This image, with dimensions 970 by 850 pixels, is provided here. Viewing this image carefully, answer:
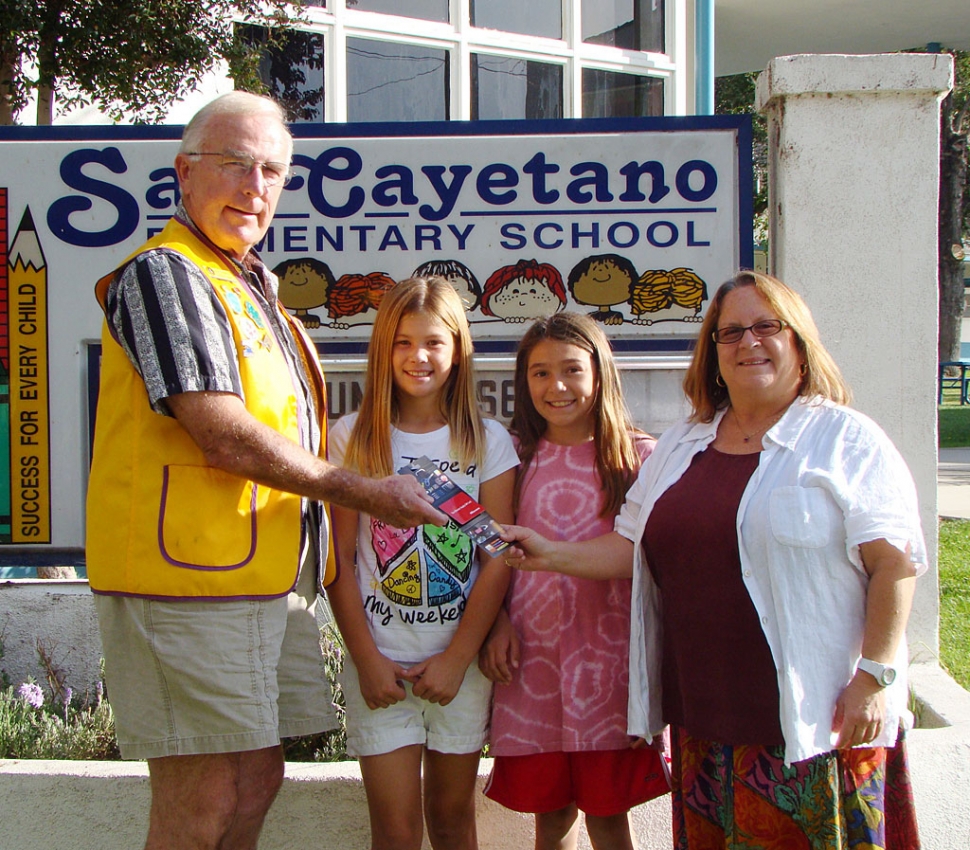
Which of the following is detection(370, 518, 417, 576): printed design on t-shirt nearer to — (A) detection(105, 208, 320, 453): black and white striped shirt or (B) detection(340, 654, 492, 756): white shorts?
(B) detection(340, 654, 492, 756): white shorts

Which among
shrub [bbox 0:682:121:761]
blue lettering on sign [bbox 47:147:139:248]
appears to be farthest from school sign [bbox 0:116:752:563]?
shrub [bbox 0:682:121:761]

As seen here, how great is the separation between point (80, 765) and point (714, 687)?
79.5 inches

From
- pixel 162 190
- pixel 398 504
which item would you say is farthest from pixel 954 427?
pixel 398 504

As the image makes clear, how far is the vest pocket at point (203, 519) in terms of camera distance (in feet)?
6.73

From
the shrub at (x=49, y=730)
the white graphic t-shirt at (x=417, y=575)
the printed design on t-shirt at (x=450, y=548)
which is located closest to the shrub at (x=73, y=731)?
the shrub at (x=49, y=730)

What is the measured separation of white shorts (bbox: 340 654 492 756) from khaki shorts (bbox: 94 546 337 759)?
1.23 ft

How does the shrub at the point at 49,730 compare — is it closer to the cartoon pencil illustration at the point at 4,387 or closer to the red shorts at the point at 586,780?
the cartoon pencil illustration at the point at 4,387

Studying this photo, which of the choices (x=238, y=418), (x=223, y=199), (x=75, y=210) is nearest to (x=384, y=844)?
(x=238, y=418)

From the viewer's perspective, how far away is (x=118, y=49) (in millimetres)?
4855

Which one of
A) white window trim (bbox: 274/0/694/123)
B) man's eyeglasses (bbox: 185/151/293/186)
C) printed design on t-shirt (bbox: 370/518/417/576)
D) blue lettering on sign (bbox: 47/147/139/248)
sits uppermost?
white window trim (bbox: 274/0/694/123)

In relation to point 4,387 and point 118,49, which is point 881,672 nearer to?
point 4,387

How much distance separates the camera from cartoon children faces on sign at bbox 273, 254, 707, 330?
149 inches

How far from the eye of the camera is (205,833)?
2.11 metres

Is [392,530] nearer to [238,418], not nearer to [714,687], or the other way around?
[238,418]
